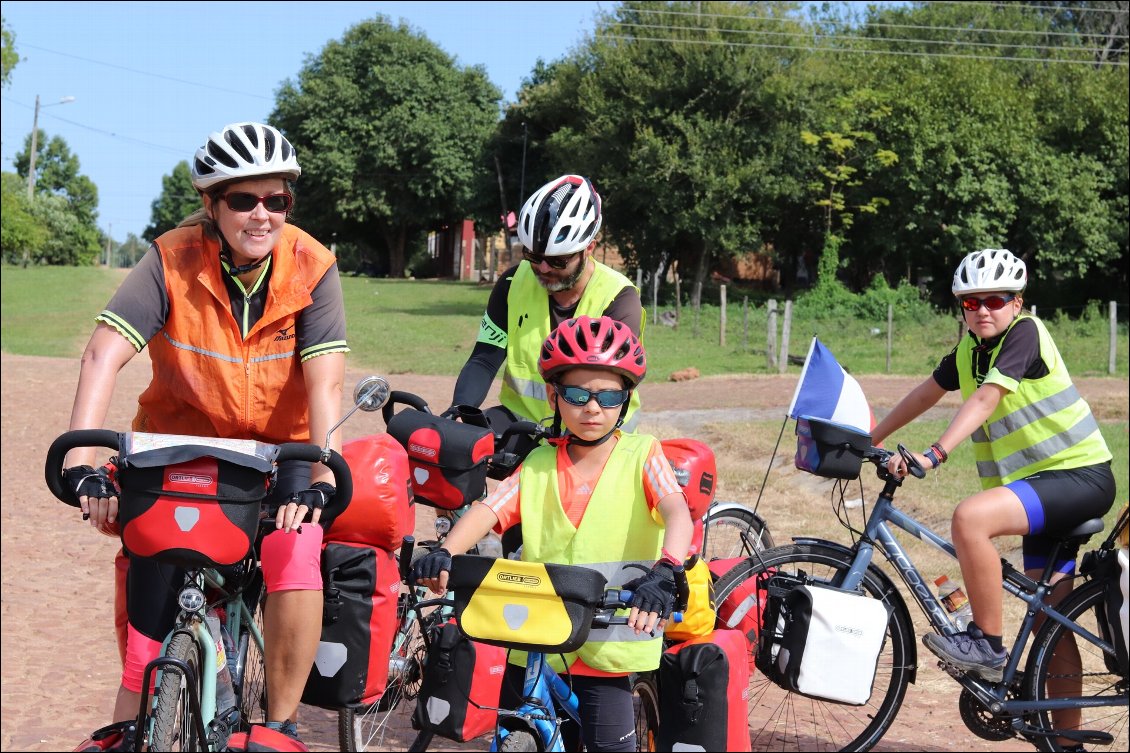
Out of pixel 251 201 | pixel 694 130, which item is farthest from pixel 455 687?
pixel 694 130

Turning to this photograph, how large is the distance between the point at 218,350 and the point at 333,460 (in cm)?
65

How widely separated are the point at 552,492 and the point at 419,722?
2.71 ft

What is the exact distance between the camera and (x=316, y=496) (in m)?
3.76

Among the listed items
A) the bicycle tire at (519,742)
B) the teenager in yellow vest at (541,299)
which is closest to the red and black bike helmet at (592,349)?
the teenager in yellow vest at (541,299)

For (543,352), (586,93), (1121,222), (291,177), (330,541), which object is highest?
(586,93)

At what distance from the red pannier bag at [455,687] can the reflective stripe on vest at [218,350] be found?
3.17ft

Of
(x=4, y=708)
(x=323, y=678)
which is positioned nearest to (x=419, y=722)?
(x=323, y=678)

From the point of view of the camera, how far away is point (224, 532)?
11.4 ft

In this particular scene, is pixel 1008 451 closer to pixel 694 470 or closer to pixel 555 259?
pixel 694 470

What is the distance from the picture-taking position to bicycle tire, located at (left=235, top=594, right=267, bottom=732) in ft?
13.4

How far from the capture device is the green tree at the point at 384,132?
62.4 m

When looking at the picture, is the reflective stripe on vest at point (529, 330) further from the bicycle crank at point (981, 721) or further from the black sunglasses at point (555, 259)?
the bicycle crank at point (981, 721)

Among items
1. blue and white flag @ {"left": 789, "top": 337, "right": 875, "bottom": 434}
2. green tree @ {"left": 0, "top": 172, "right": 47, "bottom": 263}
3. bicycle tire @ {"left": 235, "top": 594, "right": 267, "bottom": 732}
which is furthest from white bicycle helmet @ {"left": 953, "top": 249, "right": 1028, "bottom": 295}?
green tree @ {"left": 0, "top": 172, "right": 47, "bottom": 263}

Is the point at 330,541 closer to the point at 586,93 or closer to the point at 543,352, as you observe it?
the point at 543,352
